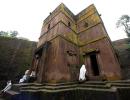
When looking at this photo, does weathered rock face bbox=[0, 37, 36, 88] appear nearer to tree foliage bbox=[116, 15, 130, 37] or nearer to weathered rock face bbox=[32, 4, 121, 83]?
weathered rock face bbox=[32, 4, 121, 83]

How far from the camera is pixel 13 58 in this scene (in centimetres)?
1557

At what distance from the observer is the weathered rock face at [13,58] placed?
13.9 m

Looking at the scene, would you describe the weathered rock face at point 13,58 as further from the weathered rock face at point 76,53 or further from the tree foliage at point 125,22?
the tree foliage at point 125,22

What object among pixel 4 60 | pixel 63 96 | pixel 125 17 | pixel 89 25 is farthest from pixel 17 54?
pixel 125 17

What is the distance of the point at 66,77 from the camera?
6.98m

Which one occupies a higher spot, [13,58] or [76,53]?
[13,58]

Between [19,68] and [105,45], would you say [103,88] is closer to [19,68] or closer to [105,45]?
[105,45]

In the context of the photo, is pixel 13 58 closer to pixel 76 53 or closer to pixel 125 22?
pixel 76 53

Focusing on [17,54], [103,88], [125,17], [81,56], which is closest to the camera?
[103,88]

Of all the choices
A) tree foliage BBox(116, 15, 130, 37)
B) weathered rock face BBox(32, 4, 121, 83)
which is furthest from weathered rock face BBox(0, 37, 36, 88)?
tree foliage BBox(116, 15, 130, 37)

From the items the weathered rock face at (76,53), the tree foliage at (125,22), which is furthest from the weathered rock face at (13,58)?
the tree foliage at (125,22)

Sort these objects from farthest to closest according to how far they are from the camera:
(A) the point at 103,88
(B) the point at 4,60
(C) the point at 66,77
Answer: (B) the point at 4,60 → (C) the point at 66,77 → (A) the point at 103,88

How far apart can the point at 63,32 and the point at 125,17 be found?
20.9 m

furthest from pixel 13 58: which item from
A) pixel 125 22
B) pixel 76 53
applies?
pixel 125 22
